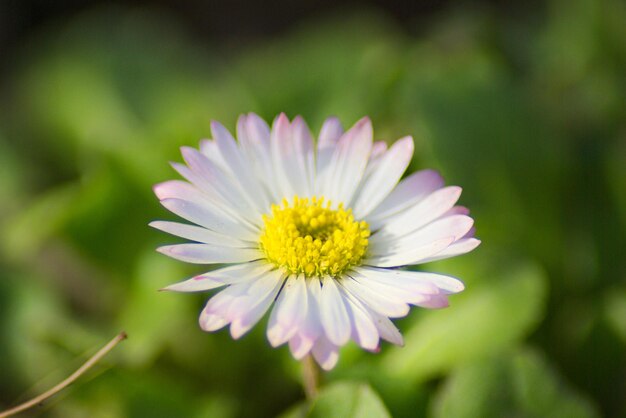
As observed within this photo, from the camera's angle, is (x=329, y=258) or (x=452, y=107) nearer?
(x=329, y=258)

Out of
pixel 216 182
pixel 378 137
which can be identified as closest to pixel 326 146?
pixel 216 182

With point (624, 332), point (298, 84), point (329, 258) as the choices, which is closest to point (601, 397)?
point (624, 332)

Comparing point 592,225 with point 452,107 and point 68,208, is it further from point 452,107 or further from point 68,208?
point 68,208

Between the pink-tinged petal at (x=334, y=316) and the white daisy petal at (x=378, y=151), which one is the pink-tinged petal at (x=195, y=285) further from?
the white daisy petal at (x=378, y=151)

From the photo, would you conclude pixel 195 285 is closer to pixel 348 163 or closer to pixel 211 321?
pixel 211 321

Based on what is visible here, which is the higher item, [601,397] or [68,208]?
[68,208]

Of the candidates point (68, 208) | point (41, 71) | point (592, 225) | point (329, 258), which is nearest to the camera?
point (329, 258)
